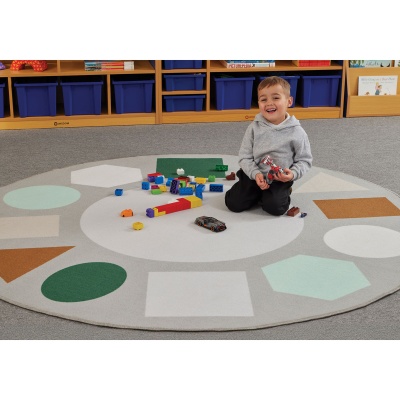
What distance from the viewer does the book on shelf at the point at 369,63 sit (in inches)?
171

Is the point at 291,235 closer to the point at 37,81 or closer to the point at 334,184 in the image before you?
the point at 334,184

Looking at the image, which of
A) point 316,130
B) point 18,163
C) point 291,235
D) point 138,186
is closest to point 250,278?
point 291,235

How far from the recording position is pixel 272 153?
9.07ft

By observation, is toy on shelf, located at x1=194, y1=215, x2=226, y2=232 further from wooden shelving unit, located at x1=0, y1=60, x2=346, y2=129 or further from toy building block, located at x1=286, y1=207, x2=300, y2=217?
wooden shelving unit, located at x1=0, y1=60, x2=346, y2=129

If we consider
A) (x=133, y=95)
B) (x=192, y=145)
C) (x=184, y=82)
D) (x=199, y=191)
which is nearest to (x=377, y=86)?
(x=184, y=82)

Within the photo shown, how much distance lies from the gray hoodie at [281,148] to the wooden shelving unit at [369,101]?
1684 millimetres

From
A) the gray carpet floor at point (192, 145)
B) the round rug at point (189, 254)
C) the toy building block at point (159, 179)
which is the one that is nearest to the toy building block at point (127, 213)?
the round rug at point (189, 254)

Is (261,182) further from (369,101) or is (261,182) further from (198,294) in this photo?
(369,101)

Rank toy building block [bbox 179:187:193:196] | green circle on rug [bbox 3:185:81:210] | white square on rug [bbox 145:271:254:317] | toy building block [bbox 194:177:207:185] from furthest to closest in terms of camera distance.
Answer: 1. toy building block [bbox 194:177:207:185]
2. toy building block [bbox 179:187:193:196]
3. green circle on rug [bbox 3:185:81:210]
4. white square on rug [bbox 145:271:254:317]

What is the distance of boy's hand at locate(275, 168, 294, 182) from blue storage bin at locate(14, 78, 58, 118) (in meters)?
1.84

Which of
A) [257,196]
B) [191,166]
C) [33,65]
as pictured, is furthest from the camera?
[33,65]

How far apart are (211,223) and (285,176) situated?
0.35 meters

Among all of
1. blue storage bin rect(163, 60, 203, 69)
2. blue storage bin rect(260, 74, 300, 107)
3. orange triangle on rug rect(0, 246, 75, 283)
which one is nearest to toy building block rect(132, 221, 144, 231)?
orange triangle on rug rect(0, 246, 75, 283)

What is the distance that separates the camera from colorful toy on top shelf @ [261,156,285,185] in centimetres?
270
